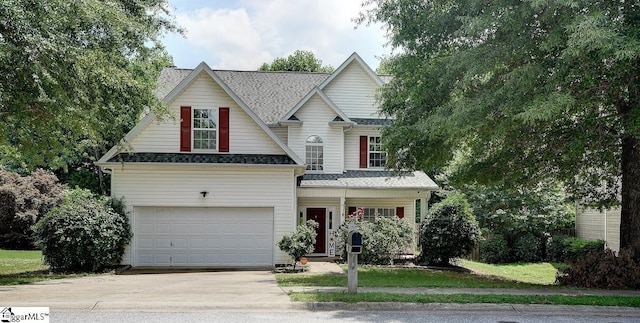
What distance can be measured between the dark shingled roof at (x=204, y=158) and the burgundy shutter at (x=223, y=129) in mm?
310

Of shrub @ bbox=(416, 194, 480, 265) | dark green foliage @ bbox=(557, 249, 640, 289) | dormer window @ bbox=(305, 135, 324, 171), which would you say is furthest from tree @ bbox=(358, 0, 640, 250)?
dormer window @ bbox=(305, 135, 324, 171)

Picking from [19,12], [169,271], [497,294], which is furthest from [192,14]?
[497,294]

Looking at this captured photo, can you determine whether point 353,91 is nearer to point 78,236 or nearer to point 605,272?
point 78,236

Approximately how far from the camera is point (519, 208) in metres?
27.1

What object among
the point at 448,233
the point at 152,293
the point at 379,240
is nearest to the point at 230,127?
the point at 379,240

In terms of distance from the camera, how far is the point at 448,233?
21.7 meters

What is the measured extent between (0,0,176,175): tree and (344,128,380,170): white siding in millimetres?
10711

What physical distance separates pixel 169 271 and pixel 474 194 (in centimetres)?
1507

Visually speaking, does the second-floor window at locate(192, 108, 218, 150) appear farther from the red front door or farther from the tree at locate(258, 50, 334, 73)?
the tree at locate(258, 50, 334, 73)

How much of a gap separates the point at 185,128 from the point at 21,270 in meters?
7.11

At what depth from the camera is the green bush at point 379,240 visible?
21.2 m

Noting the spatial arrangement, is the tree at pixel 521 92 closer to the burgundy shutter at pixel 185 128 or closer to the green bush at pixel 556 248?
the burgundy shutter at pixel 185 128

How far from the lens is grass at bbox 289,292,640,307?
36.7ft

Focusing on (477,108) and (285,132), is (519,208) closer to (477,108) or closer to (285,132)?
(285,132)
